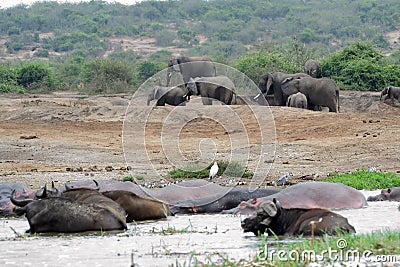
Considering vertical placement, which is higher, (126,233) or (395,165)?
(126,233)

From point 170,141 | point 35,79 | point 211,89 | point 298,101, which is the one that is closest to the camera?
point 170,141

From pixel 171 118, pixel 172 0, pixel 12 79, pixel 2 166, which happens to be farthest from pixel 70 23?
pixel 2 166

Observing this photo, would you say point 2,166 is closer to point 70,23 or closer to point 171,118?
point 171,118

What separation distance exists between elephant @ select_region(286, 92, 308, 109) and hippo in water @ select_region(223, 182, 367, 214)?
1771 cm

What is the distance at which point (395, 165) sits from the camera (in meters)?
15.6

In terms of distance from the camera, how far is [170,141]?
2108 centimetres

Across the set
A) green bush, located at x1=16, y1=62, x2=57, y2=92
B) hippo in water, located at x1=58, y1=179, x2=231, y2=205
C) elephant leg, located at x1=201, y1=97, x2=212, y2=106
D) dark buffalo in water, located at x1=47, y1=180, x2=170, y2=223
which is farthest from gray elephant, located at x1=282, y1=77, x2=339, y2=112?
dark buffalo in water, located at x1=47, y1=180, x2=170, y2=223

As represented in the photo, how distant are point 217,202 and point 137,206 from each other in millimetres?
1324

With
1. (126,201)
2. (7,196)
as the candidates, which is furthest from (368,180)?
(7,196)

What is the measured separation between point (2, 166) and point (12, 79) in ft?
85.1

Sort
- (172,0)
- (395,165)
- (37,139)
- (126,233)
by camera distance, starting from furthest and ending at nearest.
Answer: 1. (172,0)
2. (37,139)
3. (395,165)
4. (126,233)

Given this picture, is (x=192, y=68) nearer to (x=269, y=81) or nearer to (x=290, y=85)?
(x=269, y=81)

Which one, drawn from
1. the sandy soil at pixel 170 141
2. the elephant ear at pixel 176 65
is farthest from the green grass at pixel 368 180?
the elephant ear at pixel 176 65

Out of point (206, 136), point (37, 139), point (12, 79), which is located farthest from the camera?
point (12, 79)
